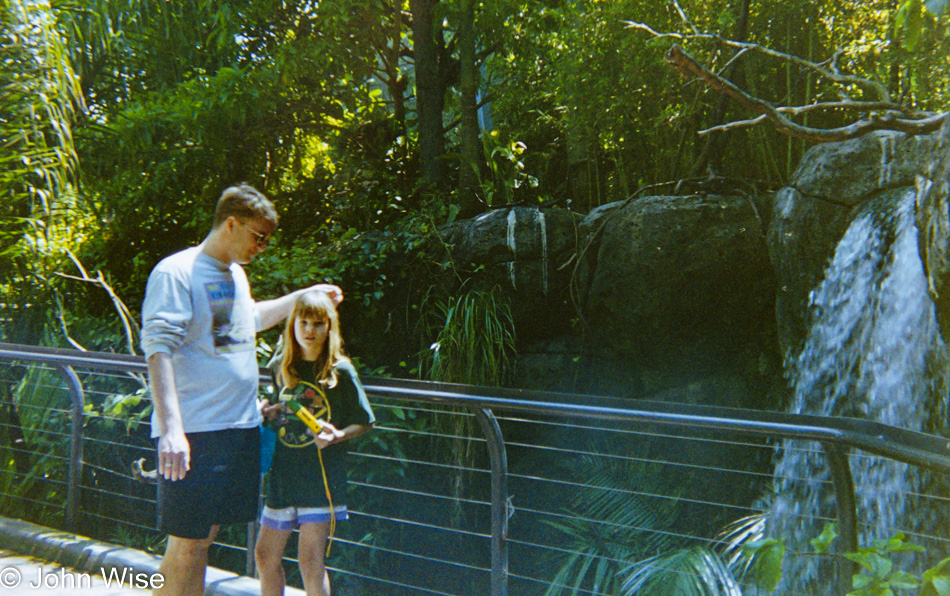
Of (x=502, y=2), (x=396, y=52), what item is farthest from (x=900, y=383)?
(x=396, y=52)

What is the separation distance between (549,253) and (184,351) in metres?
4.27

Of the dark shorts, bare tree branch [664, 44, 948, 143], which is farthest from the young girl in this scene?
bare tree branch [664, 44, 948, 143]

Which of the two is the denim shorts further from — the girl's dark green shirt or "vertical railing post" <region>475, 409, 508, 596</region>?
"vertical railing post" <region>475, 409, 508, 596</region>

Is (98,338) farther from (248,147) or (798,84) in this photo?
(798,84)

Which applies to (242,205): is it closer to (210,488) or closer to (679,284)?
(210,488)

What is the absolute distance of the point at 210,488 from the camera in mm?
2137

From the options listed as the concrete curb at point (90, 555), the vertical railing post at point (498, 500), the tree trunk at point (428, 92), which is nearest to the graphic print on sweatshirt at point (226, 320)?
the vertical railing post at point (498, 500)

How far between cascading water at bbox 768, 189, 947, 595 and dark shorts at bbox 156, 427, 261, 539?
8.50 ft

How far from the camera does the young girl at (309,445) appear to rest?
2.25m

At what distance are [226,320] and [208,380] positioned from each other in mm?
186

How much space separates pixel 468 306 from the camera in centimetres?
567

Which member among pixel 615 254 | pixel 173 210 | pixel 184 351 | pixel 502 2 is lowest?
pixel 184 351

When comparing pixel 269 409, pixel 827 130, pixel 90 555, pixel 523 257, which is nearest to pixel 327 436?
pixel 269 409

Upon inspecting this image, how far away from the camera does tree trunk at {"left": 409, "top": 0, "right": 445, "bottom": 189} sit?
7309 millimetres
